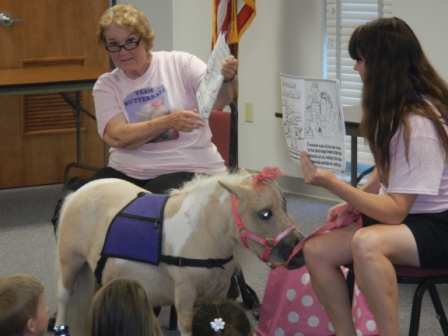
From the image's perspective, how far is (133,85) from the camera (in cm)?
285

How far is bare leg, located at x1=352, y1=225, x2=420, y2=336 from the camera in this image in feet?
6.78

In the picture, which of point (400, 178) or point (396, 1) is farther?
point (396, 1)

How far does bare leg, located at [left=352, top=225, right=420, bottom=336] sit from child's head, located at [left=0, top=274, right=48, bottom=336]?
0.83m

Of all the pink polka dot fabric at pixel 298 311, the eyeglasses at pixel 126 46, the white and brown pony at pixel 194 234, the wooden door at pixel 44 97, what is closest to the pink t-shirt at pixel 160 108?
the eyeglasses at pixel 126 46

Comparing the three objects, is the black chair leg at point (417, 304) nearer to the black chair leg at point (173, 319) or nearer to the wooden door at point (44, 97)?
the black chair leg at point (173, 319)

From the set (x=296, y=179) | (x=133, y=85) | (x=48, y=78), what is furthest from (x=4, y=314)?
(x=296, y=179)

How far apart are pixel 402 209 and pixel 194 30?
337 centimetres

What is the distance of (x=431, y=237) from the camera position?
2.10 m

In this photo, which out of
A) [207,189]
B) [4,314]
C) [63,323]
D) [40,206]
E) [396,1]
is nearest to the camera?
[4,314]

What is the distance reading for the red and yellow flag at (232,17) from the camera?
425cm

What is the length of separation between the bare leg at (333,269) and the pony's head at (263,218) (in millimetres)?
113

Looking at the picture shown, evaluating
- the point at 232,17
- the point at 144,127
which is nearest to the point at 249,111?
the point at 232,17

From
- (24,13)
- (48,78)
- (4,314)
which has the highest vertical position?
(24,13)

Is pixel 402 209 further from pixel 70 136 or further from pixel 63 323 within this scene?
pixel 70 136
